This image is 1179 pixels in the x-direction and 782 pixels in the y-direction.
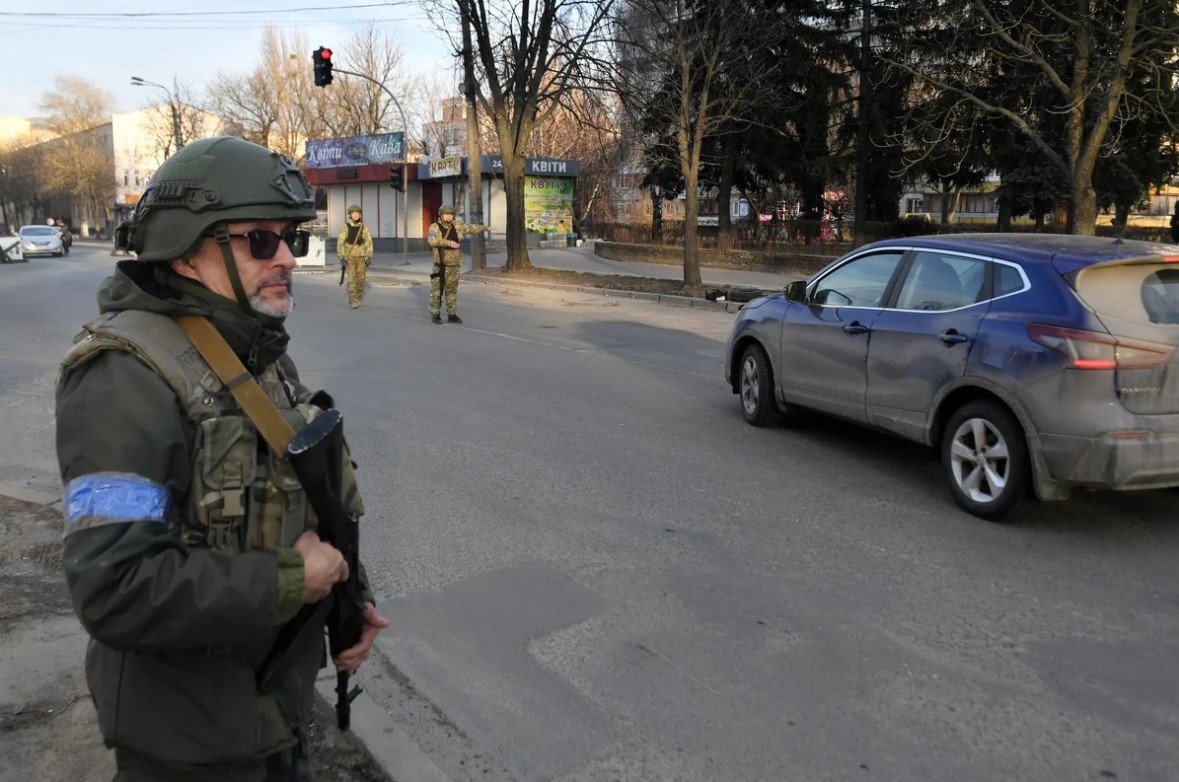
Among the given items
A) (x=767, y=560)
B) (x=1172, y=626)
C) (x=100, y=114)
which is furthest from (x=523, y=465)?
(x=100, y=114)

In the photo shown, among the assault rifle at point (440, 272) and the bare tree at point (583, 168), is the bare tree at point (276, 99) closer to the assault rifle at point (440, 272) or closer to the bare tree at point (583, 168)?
the bare tree at point (583, 168)

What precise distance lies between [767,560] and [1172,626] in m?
1.82

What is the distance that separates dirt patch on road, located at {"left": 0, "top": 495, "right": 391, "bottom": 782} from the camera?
279cm

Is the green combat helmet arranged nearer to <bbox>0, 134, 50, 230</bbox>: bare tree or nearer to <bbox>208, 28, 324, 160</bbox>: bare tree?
<bbox>208, 28, 324, 160</bbox>: bare tree

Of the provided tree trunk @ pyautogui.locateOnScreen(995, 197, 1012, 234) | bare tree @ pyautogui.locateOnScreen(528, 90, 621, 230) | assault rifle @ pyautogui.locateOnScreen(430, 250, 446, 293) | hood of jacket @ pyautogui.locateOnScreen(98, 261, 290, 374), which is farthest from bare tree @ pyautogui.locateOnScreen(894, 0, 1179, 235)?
bare tree @ pyautogui.locateOnScreen(528, 90, 621, 230)

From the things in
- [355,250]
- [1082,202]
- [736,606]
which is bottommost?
[736,606]

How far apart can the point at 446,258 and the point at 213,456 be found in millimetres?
13190

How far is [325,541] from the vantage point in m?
1.74

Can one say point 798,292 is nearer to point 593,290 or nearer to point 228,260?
point 228,260

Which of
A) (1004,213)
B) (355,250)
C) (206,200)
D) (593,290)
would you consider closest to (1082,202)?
(1004,213)

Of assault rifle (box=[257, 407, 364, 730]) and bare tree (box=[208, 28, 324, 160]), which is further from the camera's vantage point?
bare tree (box=[208, 28, 324, 160])

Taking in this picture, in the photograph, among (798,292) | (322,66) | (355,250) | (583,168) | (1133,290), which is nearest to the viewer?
(1133,290)

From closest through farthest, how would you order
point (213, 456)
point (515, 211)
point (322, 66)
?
point (213, 456) < point (322, 66) < point (515, 211)

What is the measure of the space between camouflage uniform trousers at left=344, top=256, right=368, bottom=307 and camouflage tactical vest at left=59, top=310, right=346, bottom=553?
1599 cm
